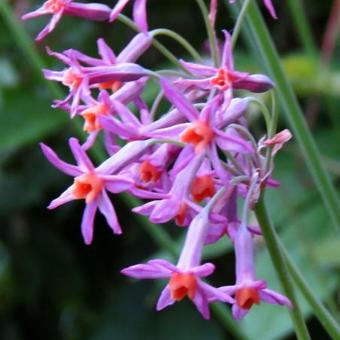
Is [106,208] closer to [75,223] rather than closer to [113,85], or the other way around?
[113,85]

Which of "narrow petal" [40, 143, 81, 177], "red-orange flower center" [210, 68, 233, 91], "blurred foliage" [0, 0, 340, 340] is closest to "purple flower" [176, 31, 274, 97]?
"red-orange flower center" [210, 68, 233, 91]

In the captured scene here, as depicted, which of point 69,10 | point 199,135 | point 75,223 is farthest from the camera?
point 75,223

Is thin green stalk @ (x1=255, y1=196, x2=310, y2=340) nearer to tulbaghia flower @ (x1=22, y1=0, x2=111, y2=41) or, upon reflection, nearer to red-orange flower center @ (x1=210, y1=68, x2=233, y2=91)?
red-orange flower center @ (x1=210, y1=68, x2=233, y2=91)

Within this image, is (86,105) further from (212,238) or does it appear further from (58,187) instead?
(58,187)

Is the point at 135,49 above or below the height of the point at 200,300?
above

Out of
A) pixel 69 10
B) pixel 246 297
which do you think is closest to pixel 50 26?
pixel 69 10

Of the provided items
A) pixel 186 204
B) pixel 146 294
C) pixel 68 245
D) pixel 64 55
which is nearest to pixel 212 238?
pixel 186 204

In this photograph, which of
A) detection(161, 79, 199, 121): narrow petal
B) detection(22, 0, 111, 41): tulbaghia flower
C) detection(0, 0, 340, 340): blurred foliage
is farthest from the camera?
detection(0, 0, 340, 340): blurred foliage

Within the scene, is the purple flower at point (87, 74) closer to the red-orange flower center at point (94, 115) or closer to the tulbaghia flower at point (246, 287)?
the red-orange flower center at point (94, 115)
